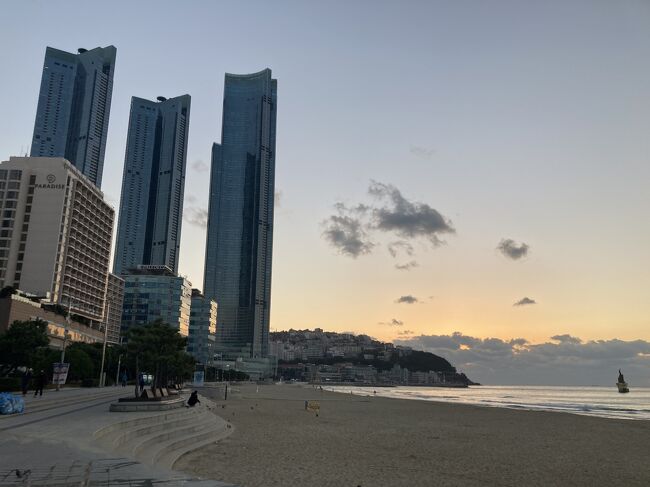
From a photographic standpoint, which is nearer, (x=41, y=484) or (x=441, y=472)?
(x=41, y=484)

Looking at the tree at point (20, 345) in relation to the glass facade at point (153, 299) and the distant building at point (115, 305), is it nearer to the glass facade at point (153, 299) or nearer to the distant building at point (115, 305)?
the distant building at point (115, 305)

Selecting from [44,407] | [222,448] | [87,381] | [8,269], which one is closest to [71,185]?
[8,269]

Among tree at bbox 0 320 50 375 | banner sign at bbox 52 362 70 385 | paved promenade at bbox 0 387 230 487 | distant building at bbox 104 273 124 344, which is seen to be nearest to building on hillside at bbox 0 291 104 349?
tree at bbox 0 320 50 375

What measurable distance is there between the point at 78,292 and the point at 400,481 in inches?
4751

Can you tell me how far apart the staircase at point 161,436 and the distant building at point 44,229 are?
96.0m

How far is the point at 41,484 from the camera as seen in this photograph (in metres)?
10.9

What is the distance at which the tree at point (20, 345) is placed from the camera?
51812 mm

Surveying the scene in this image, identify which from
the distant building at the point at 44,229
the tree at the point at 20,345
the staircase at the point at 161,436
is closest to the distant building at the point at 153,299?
the distant building at the point at 44,229

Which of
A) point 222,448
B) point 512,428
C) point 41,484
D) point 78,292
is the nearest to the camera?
point 41,484

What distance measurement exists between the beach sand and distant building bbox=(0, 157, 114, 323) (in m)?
88.2

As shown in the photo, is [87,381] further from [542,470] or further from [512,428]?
[542,470]

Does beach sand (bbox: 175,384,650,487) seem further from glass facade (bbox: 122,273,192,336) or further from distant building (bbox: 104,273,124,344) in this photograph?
glass facade (bbox: 122,273,192,336)

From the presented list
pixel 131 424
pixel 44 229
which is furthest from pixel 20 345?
pixel 44 229

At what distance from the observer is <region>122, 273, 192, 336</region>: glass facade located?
186 m
